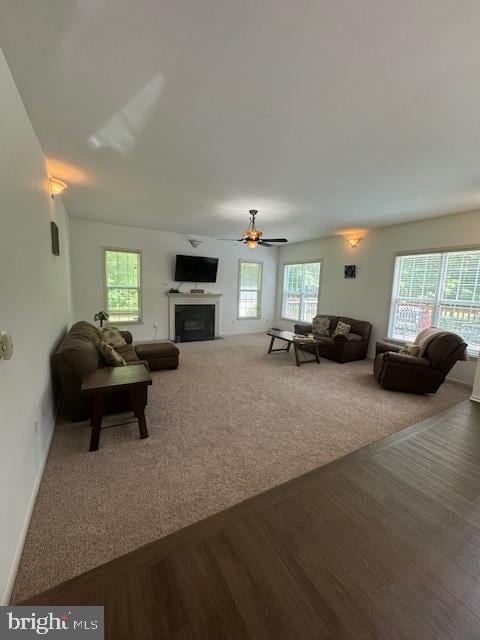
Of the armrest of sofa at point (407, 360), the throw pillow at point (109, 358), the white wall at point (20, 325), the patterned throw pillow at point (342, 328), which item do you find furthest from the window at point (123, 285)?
the armrest of sofa at point (407, 360)

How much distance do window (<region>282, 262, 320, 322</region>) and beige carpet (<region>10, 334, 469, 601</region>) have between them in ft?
10.5

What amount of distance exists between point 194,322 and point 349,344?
3.72 m

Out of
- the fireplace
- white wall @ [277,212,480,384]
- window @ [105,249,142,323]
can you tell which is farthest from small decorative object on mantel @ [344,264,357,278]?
window @ [105,249,142,323]

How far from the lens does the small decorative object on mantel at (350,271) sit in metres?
5.95

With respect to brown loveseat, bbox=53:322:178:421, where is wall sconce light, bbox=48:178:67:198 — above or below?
above

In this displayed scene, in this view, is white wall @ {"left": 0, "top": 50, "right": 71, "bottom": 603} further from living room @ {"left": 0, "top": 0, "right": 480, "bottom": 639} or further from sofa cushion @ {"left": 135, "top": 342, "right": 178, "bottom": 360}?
sofa cushion @ {"left": 135, "top": 342, "right": 178, "bottom": 360}

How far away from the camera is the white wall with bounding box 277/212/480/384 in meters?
4.33

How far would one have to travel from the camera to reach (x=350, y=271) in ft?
19.7

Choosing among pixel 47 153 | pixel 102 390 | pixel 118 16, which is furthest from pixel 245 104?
pixel 102 390

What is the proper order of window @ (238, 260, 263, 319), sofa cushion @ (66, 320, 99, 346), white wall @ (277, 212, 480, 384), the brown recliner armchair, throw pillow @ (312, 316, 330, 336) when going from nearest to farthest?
sofa cushion @ (66, 320, 99, 346)
the brown recliner armchair
white wall @ (277, 212, 480, 384)
throw pillow @ (312, 316, 330, 336)
window @ (238, 260, 263, 319)

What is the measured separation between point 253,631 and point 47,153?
3845 millimetres

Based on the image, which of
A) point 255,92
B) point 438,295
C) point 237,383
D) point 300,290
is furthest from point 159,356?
point 438,295

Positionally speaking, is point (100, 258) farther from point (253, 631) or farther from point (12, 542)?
point (253, 631)

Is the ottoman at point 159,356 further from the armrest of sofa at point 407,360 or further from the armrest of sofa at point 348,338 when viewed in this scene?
the armrest of sofa at point 407,360
